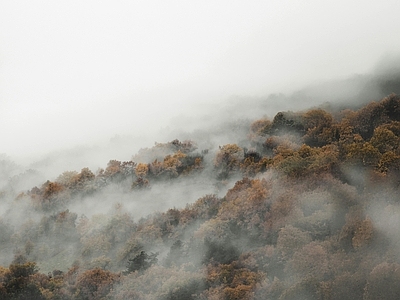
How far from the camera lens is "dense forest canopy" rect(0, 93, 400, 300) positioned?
54.6m

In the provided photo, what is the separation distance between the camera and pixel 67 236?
101125mm

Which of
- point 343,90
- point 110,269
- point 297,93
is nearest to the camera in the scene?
point 110,269

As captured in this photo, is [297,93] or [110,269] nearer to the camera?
[110,269]

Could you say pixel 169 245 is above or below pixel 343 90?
below

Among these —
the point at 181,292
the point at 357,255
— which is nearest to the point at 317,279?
the point at 357,255

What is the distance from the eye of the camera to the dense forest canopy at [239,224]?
179ft

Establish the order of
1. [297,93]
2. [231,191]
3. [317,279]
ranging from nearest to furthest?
[317,279] < [231,191] < [297,93]

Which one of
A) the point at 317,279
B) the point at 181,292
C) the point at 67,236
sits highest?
the point at 317,279

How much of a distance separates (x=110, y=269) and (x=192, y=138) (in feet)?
264

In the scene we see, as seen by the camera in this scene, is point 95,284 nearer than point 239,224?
Yes

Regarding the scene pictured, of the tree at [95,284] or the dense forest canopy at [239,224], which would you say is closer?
the dense forest canopy at [239,224]

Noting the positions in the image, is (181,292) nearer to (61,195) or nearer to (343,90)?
(61,195)

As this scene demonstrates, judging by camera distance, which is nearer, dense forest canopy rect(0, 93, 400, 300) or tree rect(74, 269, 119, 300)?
dense forest canopy rect(0, 93, 400, 300)

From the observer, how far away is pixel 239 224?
241ft
